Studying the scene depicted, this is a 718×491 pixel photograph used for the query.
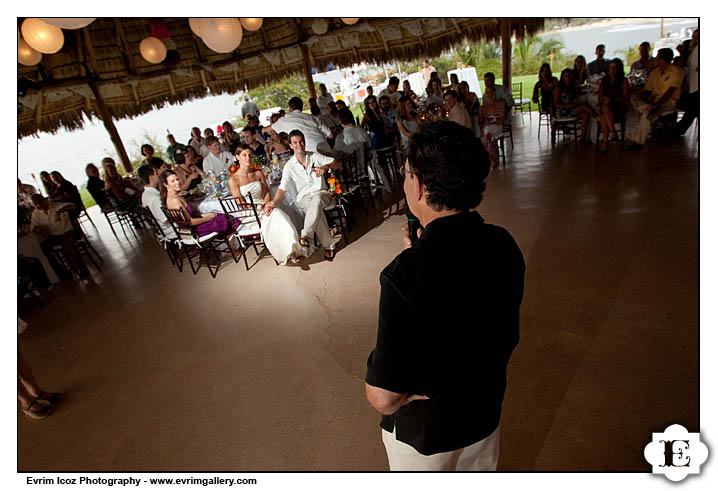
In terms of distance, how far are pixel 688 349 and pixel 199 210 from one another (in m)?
4.59

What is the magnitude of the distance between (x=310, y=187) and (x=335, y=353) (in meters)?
2.26

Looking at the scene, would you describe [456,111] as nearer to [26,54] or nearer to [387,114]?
[387,114]

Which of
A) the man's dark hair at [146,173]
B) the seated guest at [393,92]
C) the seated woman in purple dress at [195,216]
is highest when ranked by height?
the seated guest at [393,92]

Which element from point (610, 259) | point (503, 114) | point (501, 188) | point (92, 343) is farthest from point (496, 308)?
point (503, 114)

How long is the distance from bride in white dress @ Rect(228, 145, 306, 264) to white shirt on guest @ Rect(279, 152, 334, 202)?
29cm

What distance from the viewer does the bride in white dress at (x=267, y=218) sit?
4070 millimetres

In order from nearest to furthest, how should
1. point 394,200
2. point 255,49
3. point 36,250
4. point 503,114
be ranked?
point 36,250, point 394,200, point 503,114, point 255,49

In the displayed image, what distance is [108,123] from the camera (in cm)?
804

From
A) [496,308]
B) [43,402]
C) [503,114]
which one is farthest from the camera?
[503,114]

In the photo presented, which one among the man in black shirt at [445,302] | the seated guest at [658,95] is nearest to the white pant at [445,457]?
the man in black shirt at [445,302]

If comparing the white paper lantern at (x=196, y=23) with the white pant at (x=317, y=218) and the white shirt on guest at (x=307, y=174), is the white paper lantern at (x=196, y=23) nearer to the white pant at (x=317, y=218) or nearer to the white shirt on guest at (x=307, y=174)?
the white shirt on guest at (x=307, y=174)

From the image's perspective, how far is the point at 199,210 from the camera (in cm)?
459

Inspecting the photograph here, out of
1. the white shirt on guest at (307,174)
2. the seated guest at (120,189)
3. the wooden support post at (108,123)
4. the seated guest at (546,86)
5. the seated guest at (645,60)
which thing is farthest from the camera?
the wooden support post at (108,123)

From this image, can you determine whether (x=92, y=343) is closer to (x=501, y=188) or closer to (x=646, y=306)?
(x=646, y=306)
